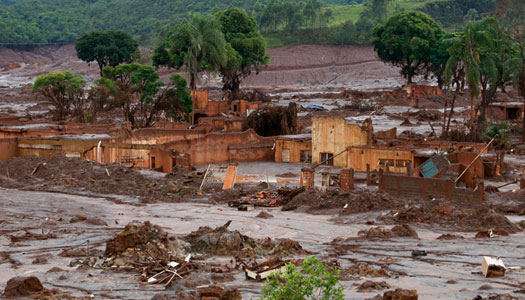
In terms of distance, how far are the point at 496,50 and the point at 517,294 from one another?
44731 mm

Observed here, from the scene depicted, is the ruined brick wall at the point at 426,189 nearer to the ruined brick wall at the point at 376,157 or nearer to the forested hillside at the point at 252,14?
the ruined brick wall at the point at 376,157

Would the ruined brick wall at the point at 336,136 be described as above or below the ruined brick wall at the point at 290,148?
above

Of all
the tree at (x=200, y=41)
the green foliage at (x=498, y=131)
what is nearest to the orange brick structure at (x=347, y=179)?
the green foliage at (x=498, y=131)

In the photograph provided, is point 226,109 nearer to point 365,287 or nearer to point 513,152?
point 513,152

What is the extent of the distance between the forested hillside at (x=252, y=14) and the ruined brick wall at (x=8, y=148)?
296ft

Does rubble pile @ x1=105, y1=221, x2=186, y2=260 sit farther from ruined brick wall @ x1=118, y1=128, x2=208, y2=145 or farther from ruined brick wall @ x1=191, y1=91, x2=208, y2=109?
ruined brick wall @ x1=191, y1=91, x2=208, y2=109

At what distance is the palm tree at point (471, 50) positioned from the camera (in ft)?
160

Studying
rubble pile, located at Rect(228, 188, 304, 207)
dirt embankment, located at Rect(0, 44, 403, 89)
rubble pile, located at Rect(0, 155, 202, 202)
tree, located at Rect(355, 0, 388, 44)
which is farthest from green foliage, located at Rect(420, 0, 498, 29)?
rubble pile, located at Rect(228, 188, 304, 207)

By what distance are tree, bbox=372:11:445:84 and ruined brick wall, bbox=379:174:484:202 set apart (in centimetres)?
6264

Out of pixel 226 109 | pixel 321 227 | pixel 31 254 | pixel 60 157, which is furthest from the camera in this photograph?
pixel 226 109

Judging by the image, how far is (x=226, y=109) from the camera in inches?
2506

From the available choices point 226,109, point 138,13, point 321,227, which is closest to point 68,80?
point 226,109

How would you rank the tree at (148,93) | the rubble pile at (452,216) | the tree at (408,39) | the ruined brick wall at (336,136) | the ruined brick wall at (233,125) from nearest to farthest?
1. the rubble pile at (452,216)
2. the ruined brick wall at (336,136)
3. the ruined brick wall at (233,125)
4. the tree at (148,93)
5. the tree at (408,39)

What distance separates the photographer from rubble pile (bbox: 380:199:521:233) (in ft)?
75.3
